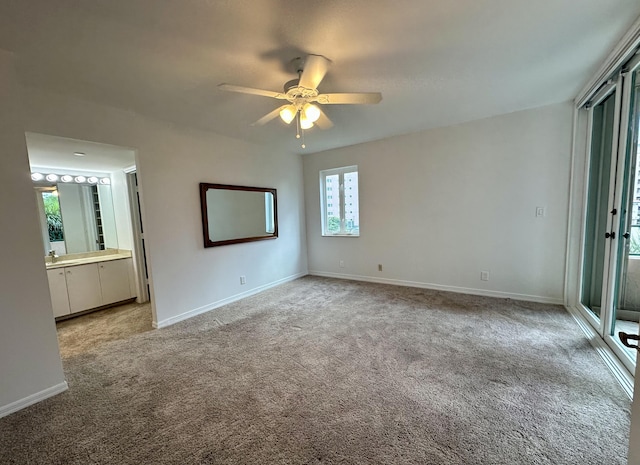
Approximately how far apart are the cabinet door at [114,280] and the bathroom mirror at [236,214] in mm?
1559

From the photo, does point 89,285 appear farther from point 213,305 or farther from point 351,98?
point 351,98

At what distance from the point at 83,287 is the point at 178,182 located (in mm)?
2015

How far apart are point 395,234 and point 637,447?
3.55m

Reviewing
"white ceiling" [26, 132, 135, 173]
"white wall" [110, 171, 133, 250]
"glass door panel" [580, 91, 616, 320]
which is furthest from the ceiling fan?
"white wall" [110, 171, 133, 250]

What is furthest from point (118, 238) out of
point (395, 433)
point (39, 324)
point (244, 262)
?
point (395, 433)

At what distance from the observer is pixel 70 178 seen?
12.8 ft

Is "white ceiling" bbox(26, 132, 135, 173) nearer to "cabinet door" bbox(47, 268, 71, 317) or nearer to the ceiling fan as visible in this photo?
"cabinet door" bbox(47, 268, 71, 317)

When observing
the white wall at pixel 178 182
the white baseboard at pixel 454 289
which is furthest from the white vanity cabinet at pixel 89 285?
the white baseboard at pixel 454 289

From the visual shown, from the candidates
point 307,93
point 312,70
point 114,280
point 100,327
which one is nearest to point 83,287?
point 114,280

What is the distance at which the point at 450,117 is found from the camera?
3447 millimetres

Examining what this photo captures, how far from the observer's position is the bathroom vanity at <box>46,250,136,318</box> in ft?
11.1

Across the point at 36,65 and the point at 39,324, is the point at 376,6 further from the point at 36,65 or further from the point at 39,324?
the point at 39,324

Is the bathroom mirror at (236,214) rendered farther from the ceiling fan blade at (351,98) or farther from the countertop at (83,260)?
the ceiling fan blade at (351,98)

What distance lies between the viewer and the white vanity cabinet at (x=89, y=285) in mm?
3391
